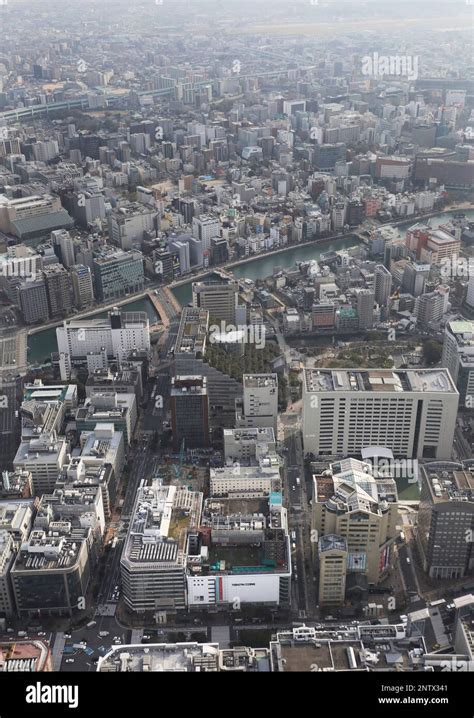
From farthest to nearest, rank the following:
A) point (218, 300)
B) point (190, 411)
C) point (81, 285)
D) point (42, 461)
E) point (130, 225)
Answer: point (130, 225), point (81, 285), point (218, 300), point (190, 411), point (42, 461)

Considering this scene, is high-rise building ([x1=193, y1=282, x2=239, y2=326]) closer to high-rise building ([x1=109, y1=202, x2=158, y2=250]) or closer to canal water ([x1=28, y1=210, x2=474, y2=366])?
canal water ([x1=28, y1=210, x2=474, y2=366])

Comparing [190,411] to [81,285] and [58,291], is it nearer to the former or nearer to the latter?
[58,291]

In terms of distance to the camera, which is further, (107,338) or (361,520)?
(107,338)

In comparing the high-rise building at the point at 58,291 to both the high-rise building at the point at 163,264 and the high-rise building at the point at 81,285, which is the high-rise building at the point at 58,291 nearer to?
the high-rise building at the point at 81,285

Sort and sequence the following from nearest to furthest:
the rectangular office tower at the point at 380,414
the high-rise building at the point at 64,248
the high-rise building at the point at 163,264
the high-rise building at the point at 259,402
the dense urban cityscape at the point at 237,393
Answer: the dense urban cityscape at the point at 237,393 → the rectangular office tower at the point at 380,414 → the high-rise building at the point at 259,402 → the high-rise building at the point at 64,248 → the high-rise building at the point at 163,264

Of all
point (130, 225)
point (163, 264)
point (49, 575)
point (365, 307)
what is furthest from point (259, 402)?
point (130, 225)

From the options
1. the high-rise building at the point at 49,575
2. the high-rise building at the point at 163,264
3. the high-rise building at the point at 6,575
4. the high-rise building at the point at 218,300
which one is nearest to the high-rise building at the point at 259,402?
the high-rise building at the point at 218,300
